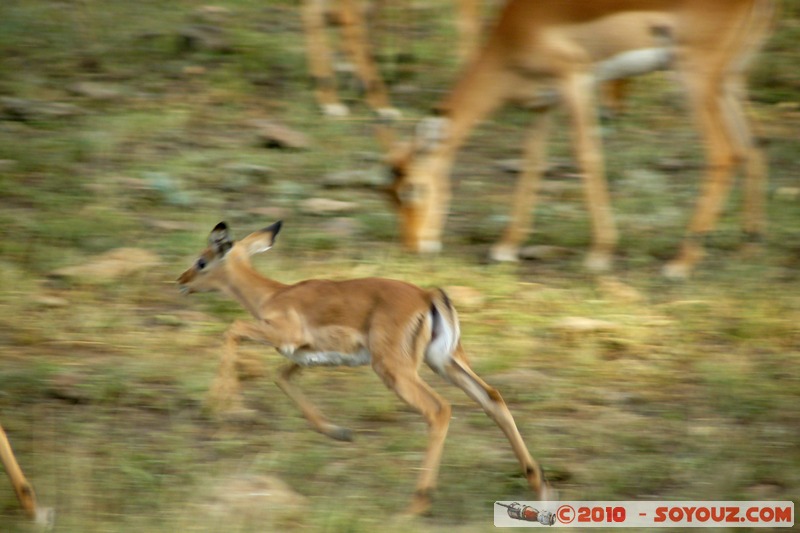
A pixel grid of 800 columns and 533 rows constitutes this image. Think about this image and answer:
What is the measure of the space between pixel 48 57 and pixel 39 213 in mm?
2584

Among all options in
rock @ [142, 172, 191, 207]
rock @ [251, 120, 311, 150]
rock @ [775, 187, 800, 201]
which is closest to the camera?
rock @ [142, 172, 191, 207]

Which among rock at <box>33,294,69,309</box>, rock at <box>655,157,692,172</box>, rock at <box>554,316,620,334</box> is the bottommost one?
rock at <box>554,316,620,334</box>

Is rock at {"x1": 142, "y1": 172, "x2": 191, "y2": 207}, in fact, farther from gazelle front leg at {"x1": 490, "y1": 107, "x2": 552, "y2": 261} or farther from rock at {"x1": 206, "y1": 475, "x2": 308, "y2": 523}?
rock at {"x1": 206, "y1": 475, "x2": 308, "y2": 523}

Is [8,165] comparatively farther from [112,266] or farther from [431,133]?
[431,133]

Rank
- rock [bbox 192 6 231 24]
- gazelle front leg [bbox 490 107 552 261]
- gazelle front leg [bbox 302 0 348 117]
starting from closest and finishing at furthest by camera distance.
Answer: gazelle front leg [bbox 490 107 552 261] → gazelle front leg [bbox 302 0 348 117] → rock [bbox 192 6 231 24]

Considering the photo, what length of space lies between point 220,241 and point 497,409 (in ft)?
4.42

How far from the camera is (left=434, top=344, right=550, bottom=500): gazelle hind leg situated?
393 centimetres

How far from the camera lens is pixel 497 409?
13.3ft

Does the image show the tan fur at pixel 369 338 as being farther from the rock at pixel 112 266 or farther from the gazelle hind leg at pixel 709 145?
the gazelle hind leg at pixel 709 145

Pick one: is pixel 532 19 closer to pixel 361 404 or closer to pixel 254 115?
pixel 254 115

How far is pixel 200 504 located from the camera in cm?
376

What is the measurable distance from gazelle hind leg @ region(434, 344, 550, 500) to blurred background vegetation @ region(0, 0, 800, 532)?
111mm

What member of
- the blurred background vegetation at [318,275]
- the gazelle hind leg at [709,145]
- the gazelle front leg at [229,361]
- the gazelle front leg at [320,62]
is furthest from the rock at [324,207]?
the gazelle front leg at [229,361]

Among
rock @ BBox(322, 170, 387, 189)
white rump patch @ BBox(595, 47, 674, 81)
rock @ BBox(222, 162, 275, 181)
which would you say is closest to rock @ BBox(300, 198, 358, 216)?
rock @ BBox(322, 170, 387, 189)
